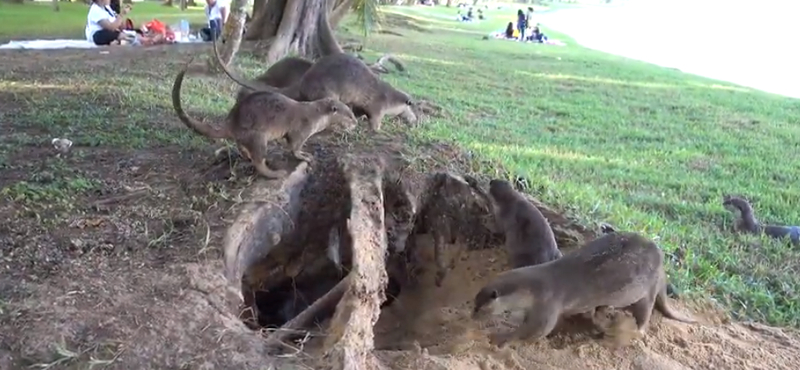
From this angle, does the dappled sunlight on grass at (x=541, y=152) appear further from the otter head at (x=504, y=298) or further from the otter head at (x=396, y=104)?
the otter head at (x=504, y=298)

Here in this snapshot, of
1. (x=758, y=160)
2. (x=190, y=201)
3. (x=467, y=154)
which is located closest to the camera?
(x=190, y=201)

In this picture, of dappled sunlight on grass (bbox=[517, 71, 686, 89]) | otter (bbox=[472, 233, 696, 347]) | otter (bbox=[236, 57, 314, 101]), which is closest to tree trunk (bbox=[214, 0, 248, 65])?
otter (bbox=[236, 57, 314, 101])

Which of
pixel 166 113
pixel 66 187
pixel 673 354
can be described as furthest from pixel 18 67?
pixel 673 354

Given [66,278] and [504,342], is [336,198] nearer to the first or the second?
[504,342]

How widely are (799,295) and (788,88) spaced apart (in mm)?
11676

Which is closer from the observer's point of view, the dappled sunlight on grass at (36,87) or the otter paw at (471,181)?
the otter paw at (471,181)

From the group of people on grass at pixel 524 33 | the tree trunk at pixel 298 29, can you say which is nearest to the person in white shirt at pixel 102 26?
the tree trunk at pixel 298 29

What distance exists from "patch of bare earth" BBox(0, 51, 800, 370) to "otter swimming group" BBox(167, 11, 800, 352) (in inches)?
4.8

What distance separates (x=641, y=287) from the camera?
12.5 feet

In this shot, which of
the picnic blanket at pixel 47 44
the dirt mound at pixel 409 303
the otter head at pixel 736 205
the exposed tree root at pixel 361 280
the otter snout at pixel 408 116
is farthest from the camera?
the picnic blanket at pixel 47 44

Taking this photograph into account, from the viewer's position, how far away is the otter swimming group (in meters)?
3.73

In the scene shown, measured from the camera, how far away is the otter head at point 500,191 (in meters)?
4.74

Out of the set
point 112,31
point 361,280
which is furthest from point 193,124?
point 112,31

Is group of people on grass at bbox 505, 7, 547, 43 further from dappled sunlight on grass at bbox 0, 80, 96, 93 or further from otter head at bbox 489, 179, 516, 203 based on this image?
otter head at bbox 489, 179, 516, 203
